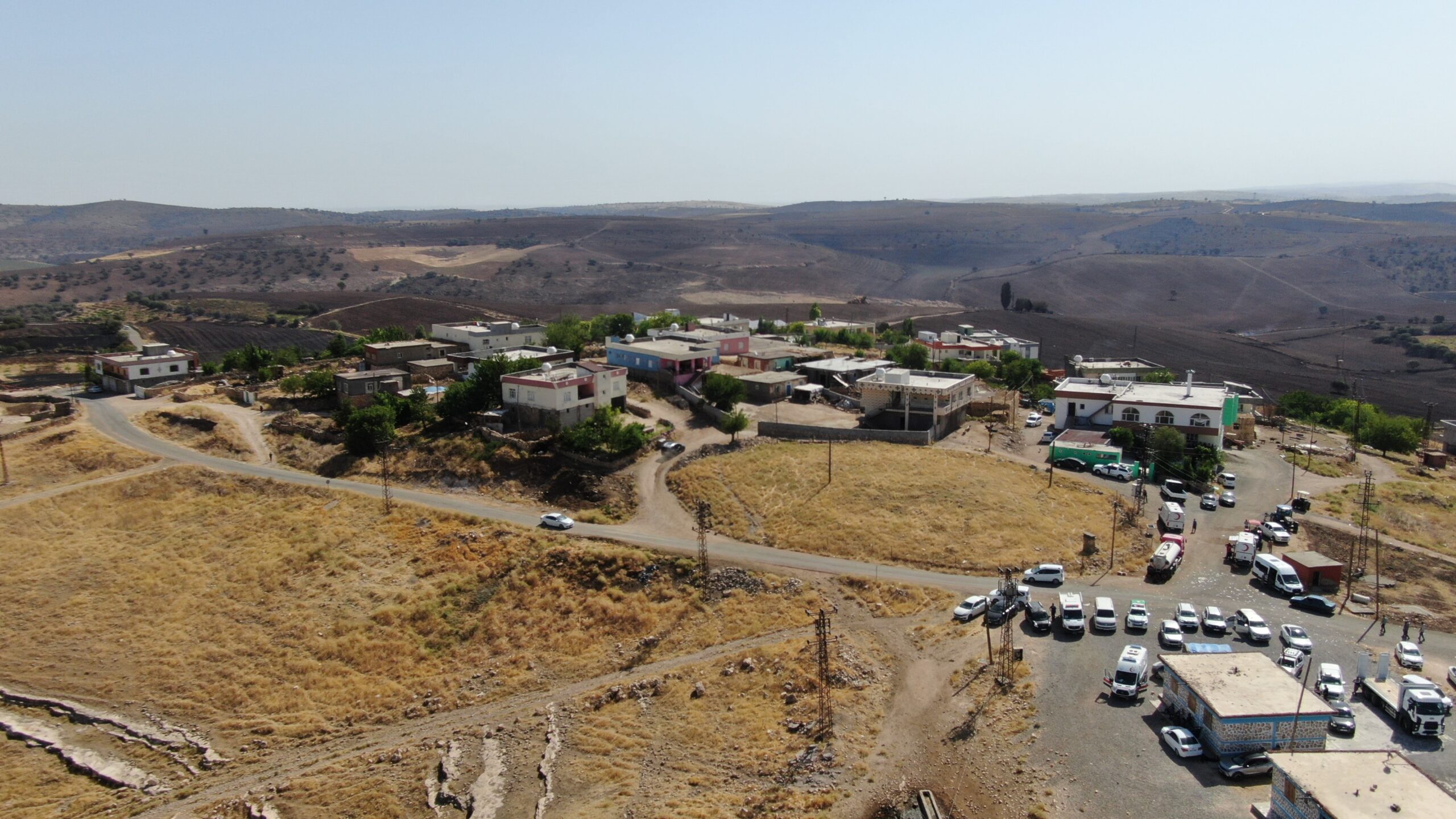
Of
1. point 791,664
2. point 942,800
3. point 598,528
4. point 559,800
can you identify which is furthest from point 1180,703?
point 598,528

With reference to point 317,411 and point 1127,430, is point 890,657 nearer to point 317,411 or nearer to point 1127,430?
point 1127,430

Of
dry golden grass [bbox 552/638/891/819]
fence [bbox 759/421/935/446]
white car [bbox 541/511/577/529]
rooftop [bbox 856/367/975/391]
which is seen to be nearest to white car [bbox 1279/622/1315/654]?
dry golden grass [bbox 552/638/891/819]

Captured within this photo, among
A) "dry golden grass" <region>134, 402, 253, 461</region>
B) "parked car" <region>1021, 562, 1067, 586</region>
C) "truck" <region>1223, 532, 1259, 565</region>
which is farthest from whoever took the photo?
"dry golden grass" <region>134, 402, 253, 461</region>

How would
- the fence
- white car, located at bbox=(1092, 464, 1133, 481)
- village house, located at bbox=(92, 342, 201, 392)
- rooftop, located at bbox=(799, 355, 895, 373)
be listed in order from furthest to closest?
rooftop, located at bbox=(799, 355, 895, 373), village house, located at bbox=(92, 342, 201, 392), the fence, white car, located at bbox=(1092, 464, 1133, 481)

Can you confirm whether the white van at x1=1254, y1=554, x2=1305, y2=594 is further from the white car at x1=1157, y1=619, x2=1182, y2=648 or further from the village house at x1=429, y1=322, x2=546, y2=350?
the village house at x1=429, y1=322, x2=546, y2=350

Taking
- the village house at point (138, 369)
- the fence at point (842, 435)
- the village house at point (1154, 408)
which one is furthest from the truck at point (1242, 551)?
the village house at point (138, 369)

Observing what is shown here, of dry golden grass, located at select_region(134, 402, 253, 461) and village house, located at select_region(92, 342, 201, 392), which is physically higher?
village house, located at select_region(92, 342, 201, 392)

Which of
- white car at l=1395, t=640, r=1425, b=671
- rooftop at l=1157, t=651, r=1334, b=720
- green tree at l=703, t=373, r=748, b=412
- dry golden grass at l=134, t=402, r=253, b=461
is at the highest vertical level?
green tree at l=703, t=373, r=748, b=412
